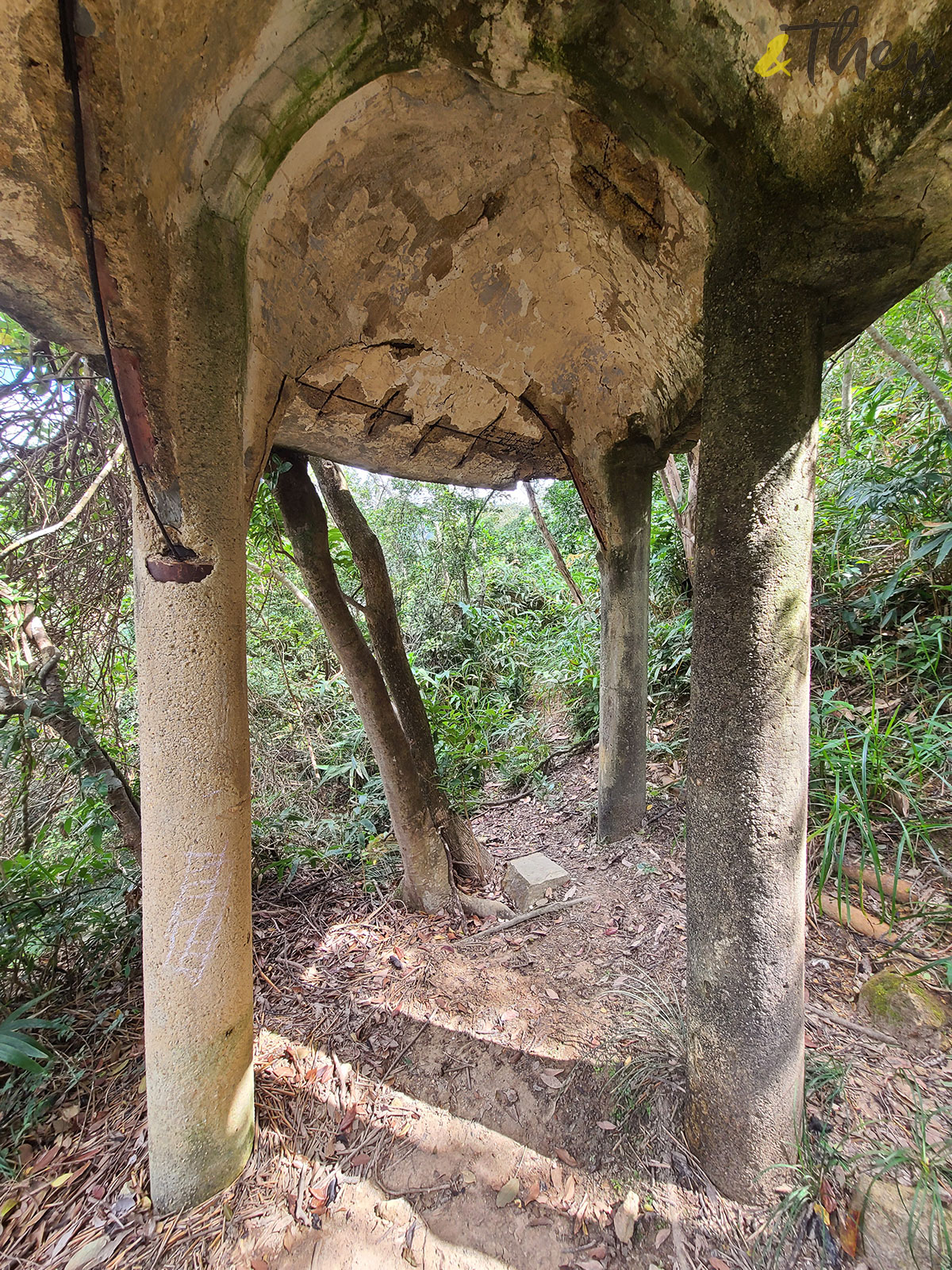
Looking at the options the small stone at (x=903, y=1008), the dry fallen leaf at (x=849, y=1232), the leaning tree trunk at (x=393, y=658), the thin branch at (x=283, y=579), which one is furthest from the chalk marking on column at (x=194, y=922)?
the small stone at (x=903, y=1008)

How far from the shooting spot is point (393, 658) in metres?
3.19

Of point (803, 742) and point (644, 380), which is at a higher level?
point (644, 380)

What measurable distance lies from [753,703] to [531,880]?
231 cm

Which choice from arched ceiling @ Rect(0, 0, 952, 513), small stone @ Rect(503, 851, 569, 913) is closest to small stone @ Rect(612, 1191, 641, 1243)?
small stone @ Rect(503, 851, 569, 913)

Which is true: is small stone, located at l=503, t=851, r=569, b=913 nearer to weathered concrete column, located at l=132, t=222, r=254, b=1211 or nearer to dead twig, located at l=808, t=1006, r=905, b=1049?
dead twig, located at l=808, t=1006, r=905, b=1049

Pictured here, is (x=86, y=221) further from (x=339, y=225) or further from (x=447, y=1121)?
(x=447, y=1121)

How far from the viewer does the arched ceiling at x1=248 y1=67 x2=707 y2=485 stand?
171cm

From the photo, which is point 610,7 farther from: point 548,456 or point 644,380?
point 548,456

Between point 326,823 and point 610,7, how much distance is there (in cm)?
428

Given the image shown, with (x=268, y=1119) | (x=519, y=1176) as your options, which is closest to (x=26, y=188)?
(x=268, y=1119)

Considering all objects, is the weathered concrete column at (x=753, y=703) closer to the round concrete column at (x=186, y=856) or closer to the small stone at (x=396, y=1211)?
the small stone at (x=396, y=1211)

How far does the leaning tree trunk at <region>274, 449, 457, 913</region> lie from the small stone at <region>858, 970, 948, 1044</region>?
204 cm

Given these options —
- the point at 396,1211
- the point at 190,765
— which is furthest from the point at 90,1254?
the point at 190,765

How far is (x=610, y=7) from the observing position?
4.19 ft
